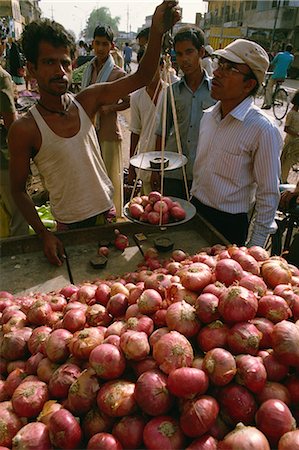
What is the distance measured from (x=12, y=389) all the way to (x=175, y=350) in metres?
0.56

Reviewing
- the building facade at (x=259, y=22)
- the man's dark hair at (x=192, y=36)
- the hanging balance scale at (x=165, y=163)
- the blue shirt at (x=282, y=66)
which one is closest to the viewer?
the hanging balance scale at (x=165, y=163)

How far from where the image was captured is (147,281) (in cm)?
133

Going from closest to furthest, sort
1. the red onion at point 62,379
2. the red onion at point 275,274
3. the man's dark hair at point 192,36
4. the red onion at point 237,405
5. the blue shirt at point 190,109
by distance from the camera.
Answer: the red onion at point 237,405 → the red onion at point 62,379 → the red onion at point 275,274 → the man's dark hair at point 192,36 → the blue shirt at point 190,109

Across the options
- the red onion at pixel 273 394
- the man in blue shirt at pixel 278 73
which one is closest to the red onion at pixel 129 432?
the red onion at pixel 273 394

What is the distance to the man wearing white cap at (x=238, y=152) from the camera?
79.0 inches

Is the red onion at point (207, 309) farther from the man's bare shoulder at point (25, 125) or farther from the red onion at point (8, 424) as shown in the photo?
the man's bare shoulder at point (25, 125)

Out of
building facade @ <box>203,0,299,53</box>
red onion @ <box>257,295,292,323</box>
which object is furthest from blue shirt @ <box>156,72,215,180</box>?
building facade @ <box>203,0,299,53</box>

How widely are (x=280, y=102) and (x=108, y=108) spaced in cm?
919

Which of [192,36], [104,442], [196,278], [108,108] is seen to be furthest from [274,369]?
[108,108]

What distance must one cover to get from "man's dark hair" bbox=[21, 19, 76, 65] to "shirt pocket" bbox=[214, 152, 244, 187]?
1.10 meters

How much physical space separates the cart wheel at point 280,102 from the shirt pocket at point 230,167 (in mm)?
9061

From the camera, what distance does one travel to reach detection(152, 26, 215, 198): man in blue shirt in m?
2.76

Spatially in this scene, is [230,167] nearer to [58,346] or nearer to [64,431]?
[58,346]

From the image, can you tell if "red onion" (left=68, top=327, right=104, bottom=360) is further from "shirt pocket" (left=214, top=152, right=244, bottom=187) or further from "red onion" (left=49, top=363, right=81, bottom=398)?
"shirt pocket" (left=214, top=152, right=244, bottom=187)
